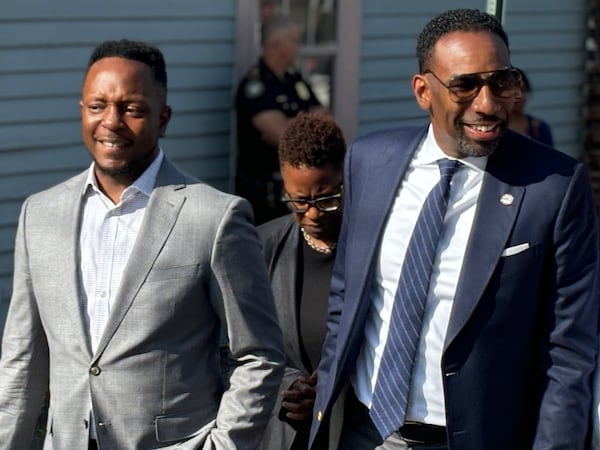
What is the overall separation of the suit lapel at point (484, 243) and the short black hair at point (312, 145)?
985 mm

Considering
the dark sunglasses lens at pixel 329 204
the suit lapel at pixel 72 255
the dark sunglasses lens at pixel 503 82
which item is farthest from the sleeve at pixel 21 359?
the dark sunglasses lens at pixel 503 82

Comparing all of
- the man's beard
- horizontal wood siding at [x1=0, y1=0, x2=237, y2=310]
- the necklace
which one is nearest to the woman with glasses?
the necklace

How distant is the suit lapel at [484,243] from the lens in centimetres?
352

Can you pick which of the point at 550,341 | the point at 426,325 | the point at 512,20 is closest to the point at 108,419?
the point at 426,325

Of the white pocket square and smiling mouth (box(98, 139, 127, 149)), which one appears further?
smiling mouth (box(98, 139, 127, 149))

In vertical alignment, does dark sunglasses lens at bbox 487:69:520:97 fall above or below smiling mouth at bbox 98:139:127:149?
above

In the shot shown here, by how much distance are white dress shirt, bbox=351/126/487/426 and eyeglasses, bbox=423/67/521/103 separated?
0.22m

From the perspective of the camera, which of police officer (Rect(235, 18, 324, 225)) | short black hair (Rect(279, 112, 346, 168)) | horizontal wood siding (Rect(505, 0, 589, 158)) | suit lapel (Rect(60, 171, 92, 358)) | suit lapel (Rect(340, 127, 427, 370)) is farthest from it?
horizontal wood siding (Rect(505, 0, 589, 158))

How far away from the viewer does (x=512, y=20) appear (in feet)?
35.2

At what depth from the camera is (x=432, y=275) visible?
143 inches

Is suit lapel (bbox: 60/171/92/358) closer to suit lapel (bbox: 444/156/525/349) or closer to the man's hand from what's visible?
the man's hand

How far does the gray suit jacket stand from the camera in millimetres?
3609

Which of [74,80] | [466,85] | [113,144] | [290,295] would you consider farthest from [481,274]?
[74,80]

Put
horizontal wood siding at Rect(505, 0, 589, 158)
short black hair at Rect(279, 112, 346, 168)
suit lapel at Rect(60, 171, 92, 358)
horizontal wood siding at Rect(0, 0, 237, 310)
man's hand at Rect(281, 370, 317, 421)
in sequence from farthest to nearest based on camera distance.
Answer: horizontal wood siding at Rect(505, 0, 589, 158), horizontal wood siding at Rect(0, 0, 237, 310), short black hair at Rect(279, 112, 346, 168), man's hand at Rect(281, 370, 317, 421), suit lapel at Rect(60, 171, 92, 358)
